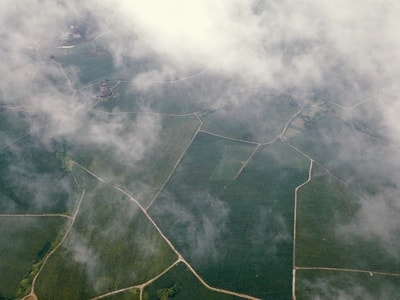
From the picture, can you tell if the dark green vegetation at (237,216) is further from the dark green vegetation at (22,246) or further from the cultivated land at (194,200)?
the dark green vegetation at (22,246)

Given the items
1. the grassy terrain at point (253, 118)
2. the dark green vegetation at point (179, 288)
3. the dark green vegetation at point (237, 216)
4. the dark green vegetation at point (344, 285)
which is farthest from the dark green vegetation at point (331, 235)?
the grassy terrain at point (253, 118)

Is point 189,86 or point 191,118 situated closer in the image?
point 191,118

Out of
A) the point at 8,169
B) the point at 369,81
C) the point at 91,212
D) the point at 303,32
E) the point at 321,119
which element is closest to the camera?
the point at 91,212

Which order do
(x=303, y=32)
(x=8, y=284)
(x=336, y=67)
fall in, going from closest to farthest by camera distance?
(x=8, y=284)
(x=336, y=67)
(x=303, y=32)

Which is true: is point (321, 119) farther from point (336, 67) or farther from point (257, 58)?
point (257, 58)

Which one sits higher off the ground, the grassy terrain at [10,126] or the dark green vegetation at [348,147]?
the dark green vegetation at [348,147]

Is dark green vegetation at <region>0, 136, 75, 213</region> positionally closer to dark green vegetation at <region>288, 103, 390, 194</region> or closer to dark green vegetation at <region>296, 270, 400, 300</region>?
dark green vegetation at <region>296, 270, 400, 300</region>

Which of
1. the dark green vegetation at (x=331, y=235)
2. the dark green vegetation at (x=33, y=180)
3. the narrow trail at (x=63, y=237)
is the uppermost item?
the dark green vegetation at (x=331, y=235)

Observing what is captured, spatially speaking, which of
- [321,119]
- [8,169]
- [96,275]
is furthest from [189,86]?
[96,275]
